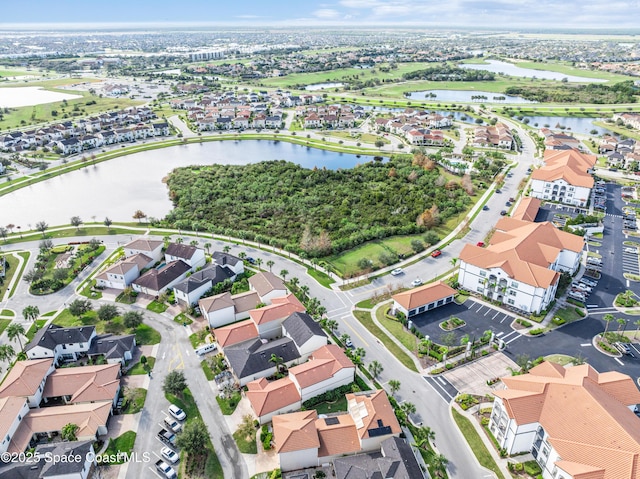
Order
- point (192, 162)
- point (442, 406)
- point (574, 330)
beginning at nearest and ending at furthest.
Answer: point (442, 406) < point (574, 330) < point (192, 162)

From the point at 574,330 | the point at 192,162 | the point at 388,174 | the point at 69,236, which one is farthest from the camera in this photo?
the point at 192,162

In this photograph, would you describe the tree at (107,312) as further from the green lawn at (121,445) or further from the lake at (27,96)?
the lake at (27,96)

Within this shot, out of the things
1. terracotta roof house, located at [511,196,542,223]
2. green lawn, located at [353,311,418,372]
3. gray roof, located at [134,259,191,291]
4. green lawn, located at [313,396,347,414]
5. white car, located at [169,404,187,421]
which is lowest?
green lawn, located at [313,396,347,414]

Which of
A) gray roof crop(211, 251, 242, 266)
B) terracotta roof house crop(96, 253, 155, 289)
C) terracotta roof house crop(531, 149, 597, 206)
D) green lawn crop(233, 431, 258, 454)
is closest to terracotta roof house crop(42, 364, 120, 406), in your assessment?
green lawn crop(233, 431, 258, 454)

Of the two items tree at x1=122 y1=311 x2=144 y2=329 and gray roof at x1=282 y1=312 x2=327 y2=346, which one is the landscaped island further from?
tree at x1=122 y1=311 x2=144 y2=329

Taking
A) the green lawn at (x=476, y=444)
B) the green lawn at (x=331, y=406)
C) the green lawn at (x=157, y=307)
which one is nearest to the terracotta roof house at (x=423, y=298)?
the green lawn at (x=476, y=444)

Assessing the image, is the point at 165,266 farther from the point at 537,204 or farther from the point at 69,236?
the point at 537,204

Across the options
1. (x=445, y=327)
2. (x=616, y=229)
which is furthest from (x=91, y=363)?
(x=616, y=229)
